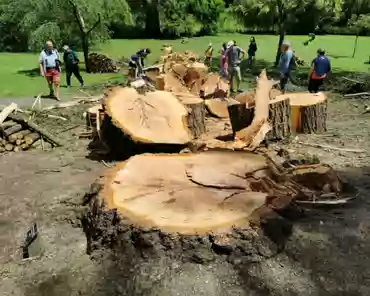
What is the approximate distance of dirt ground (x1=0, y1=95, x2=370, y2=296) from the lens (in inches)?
134

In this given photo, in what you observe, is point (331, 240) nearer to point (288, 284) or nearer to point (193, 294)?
point (288, 284)

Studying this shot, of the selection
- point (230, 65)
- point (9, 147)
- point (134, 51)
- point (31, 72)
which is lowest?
point (134, 51)

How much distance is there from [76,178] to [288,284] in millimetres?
3708

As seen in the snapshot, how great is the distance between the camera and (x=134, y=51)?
83.6 feet

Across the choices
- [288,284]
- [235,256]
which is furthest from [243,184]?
[288,284]

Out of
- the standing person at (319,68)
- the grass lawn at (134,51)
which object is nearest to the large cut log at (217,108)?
the standing person at (319,68)

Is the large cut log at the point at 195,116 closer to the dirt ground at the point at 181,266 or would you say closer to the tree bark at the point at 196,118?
the tree bark at the point at 196,118

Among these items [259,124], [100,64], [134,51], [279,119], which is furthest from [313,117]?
[134,51]

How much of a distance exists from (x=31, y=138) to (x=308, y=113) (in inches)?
201

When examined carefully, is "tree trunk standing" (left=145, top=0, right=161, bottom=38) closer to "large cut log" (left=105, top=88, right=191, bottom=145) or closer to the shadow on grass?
the shadow on grass

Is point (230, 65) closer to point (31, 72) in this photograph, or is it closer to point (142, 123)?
point (142, 123)

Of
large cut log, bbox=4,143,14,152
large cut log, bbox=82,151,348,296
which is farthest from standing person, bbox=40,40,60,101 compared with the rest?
large cut log, bbox=82,151,348,296

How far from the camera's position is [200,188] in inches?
159

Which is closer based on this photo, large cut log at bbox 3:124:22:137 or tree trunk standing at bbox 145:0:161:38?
large cut log at bbox 3:124:22:137
